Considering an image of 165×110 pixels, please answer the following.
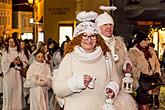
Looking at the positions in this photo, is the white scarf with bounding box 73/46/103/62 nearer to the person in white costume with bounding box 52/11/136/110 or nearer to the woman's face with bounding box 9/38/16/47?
the person in white costume with bounding box 52/11/136/110

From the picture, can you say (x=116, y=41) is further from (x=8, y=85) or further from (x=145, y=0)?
(x=145, y=0)

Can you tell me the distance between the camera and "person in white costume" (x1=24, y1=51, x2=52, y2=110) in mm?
11430

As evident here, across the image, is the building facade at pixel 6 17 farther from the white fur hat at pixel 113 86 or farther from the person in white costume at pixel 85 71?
the white fur hat at pixel 113 86

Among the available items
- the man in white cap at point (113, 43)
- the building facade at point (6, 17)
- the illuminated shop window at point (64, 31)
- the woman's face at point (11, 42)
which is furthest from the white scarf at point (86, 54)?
the building facade at point (6, 17)

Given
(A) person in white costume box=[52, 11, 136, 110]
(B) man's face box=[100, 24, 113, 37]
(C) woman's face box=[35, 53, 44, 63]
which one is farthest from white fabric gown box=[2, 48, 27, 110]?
(A) person in white costume box=[52, 11, 136, 110]

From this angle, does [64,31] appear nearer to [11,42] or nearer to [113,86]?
[11,42]

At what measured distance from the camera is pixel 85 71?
211 inches

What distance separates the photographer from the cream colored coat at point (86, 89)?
17.6 feet

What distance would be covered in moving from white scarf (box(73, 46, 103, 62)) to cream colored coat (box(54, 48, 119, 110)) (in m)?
0.03

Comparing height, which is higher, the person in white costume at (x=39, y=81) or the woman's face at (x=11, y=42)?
the woman's face at (x=11, y=42)

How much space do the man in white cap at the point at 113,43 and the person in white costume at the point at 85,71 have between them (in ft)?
4.13

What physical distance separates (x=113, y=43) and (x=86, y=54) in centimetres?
192

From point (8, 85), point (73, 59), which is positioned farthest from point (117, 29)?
point (73, 59)

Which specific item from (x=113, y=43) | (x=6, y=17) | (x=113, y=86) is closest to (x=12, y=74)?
(x=113, y=43)
